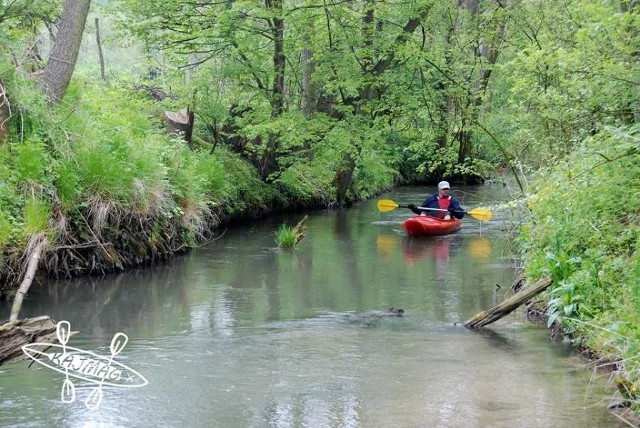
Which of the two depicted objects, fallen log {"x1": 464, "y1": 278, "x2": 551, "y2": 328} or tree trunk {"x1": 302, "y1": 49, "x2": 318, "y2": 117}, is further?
tree trunk {"x1": 302, "y1": 49, "x2": 318, "y2": 117}

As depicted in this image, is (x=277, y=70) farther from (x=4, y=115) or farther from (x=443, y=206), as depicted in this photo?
(x=4, y=115)

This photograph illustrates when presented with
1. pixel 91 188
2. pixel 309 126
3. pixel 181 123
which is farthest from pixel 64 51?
pixel 309 126

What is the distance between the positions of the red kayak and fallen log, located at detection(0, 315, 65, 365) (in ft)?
41.9

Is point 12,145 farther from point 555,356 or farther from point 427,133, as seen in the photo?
point 427,133

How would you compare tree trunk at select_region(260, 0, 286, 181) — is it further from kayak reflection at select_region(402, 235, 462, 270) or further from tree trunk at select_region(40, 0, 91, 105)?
tree trunk at select_region(40, 0, 91, 105)

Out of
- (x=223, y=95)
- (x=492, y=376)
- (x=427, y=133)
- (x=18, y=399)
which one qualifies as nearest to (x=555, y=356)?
(x=492, y=376)

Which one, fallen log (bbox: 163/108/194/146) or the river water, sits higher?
fallen log (bbox: 163/108/194/146)

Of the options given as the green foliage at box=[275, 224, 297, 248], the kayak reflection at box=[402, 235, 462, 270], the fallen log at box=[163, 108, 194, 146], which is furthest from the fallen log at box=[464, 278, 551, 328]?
the fallen log at box=[163, 108, 194, 146]

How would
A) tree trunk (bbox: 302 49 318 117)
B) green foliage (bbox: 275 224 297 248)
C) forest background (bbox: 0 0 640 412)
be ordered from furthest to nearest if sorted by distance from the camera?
1. tree trunk (bbox: 302 49 318 117)
2. green foliage (bbox: 275 224 297 248)
3. forest background (bbox: 0 0 640 412)

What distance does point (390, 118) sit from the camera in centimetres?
2022

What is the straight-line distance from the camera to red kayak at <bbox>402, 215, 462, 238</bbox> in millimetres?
17661

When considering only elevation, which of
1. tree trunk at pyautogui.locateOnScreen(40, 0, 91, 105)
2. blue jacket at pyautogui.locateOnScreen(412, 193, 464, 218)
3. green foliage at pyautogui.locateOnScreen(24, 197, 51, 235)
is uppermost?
tree trunk at pyautogui.locateOnScreen(40, 0, 91, 105)

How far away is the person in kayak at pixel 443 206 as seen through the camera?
60.4 ft

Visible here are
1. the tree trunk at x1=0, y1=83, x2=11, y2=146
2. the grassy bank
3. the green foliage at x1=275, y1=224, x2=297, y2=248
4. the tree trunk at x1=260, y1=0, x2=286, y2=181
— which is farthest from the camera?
the tree trunk at x1=260, y1=0, x2=286, y2=181
